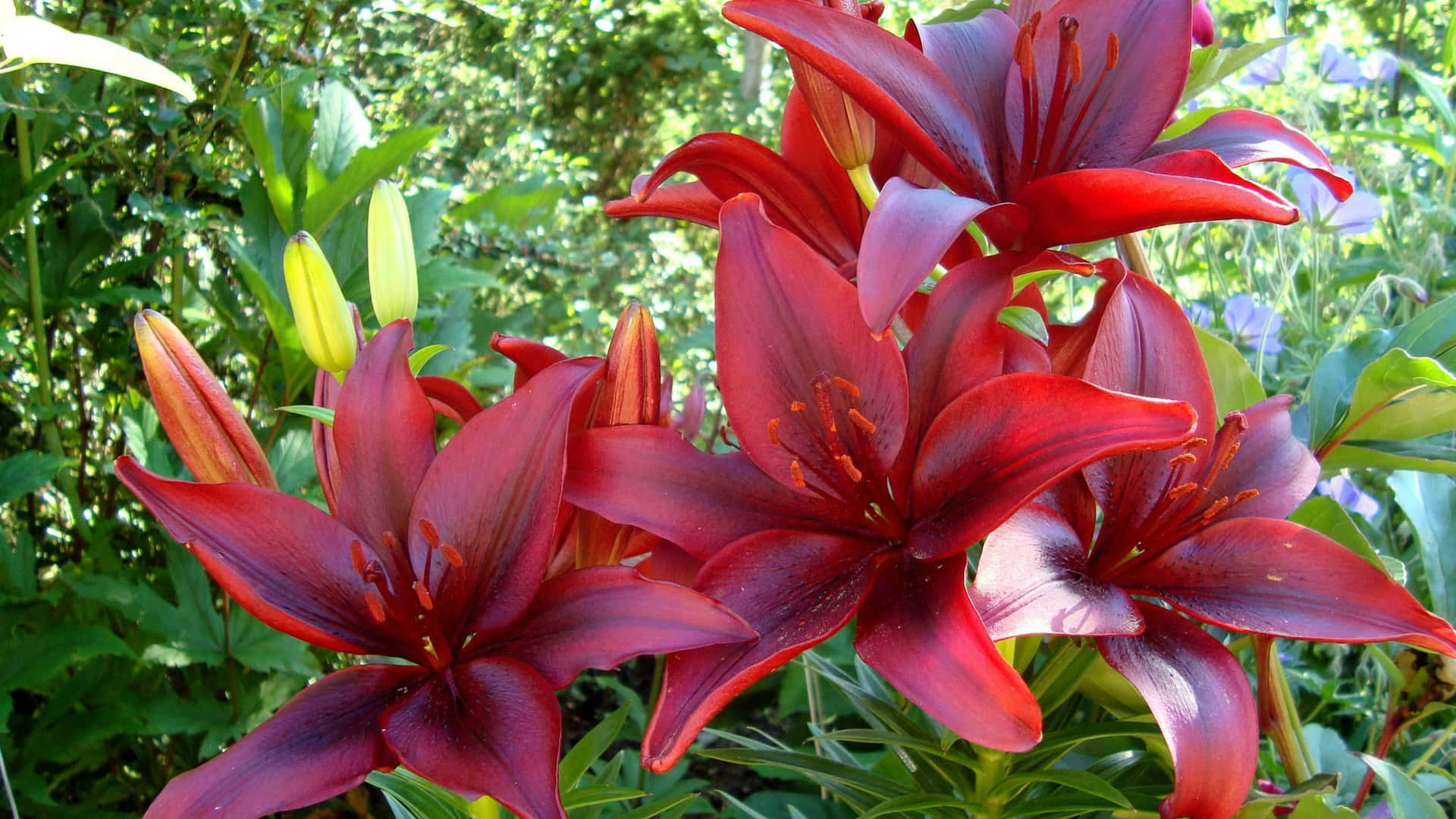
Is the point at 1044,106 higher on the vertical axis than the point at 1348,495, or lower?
higher

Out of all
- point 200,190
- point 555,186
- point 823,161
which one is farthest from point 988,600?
point 555,186

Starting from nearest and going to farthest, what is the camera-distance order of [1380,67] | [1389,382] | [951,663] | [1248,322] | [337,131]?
[951,663] → [1389,382] → [1248,322] → [337,131] → [1380,67]

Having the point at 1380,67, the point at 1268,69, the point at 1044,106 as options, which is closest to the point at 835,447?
the point at 1044,106

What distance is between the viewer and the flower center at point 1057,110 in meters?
0.55

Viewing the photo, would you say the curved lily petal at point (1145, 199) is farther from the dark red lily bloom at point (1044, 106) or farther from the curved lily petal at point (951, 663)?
the curved lily petal at point (951, 663)

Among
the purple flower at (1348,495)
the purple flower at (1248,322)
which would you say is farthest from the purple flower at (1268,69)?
the purple flower at (1348,495)

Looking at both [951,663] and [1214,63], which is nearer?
[951,663]

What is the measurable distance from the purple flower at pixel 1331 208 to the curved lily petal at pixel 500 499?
0.92m

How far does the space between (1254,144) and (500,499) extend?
422 mm

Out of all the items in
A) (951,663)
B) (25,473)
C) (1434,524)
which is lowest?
(25,473)

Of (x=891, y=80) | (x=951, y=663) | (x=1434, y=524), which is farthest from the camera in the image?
(x=1434, y=524)

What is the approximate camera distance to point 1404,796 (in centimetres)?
58

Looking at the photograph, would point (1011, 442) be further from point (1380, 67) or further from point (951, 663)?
point (1380, 67)

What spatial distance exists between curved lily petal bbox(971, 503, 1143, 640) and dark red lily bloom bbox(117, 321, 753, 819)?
4.1 inches
